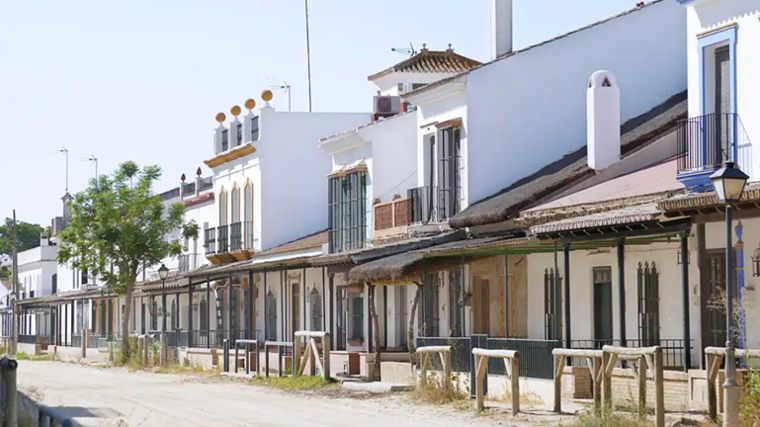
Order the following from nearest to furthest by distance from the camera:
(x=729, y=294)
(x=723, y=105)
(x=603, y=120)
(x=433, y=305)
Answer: (x=729, y=294) → (x=723, y=105) → (x=603, y=120) → (x=433, y=305)

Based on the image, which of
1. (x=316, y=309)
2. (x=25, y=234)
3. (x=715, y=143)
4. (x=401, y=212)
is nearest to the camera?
(x=715, y=143)

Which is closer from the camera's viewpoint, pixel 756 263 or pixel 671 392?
pixel 671 392

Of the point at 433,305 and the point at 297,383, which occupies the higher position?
the point at 433,305

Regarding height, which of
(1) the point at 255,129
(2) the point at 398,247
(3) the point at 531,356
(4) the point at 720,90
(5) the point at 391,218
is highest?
(1) the point at 255,129

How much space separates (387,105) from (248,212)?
30.3 ft

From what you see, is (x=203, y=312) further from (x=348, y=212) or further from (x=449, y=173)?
(x=449, y=173)

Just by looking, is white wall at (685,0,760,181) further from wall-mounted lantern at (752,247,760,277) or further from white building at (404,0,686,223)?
white building at (404,0,686,223)

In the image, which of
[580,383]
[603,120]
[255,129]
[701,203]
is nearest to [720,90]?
[701,203]

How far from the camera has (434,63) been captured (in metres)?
40.2

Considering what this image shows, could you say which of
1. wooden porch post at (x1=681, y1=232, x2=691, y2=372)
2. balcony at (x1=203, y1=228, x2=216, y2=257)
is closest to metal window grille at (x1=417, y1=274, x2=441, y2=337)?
wooden porch post at (x1=681, y1=232, x2=691, y2=372)

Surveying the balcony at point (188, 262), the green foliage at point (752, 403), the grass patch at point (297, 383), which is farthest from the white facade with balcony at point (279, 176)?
the green foliage at point (752, 403)

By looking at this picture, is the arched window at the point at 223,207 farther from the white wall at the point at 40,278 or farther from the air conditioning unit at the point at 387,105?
the white wall at the point at 40,278

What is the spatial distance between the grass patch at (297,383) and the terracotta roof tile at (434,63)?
12.0m

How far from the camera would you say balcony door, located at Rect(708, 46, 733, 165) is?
66.1 ft
